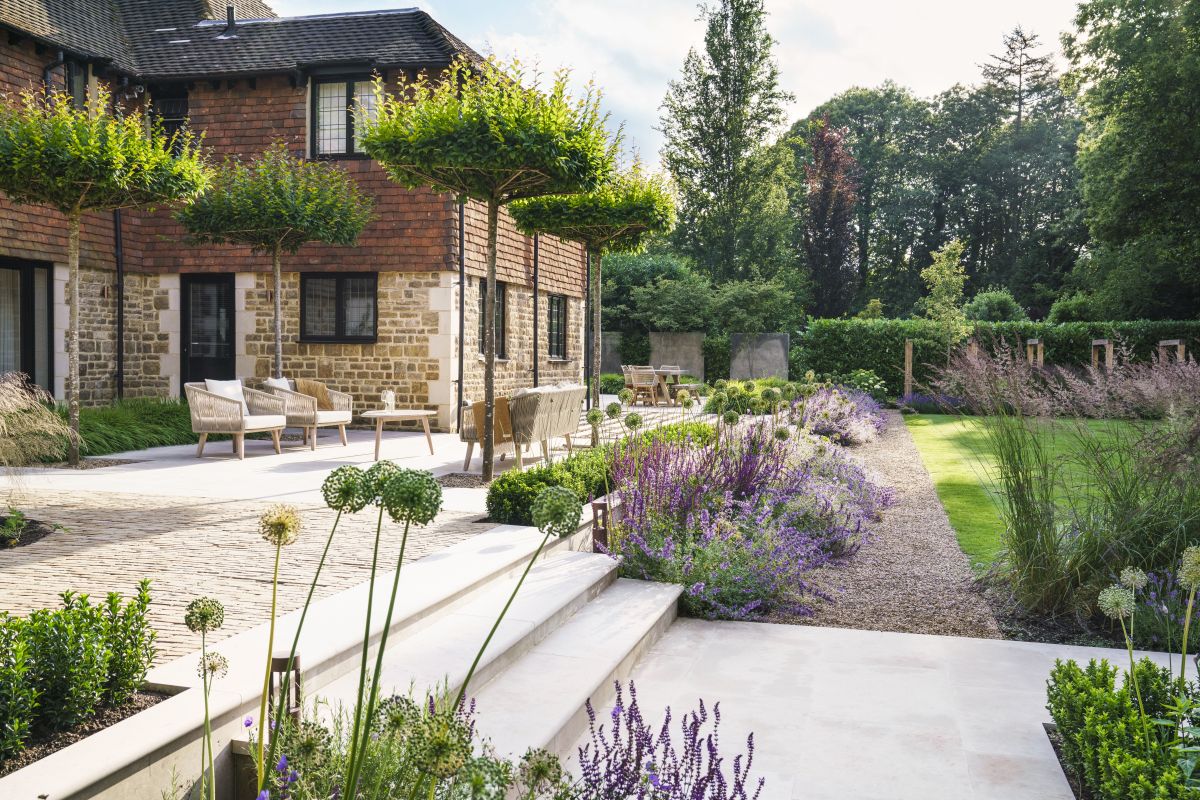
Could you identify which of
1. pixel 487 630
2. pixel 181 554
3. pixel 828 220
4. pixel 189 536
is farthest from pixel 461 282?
pixel 828 220

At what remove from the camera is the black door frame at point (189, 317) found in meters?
12.8

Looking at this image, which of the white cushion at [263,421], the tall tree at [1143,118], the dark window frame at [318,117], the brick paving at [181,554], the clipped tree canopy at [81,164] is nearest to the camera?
the brick paving at [181,554]

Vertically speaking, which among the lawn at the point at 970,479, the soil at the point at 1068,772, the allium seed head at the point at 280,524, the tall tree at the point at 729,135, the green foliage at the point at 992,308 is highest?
the tall tree at the point at 729,135

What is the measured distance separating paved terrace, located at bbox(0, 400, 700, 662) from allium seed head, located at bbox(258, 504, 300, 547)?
171 centimetres

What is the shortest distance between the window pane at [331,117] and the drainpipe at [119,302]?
299 centimetres

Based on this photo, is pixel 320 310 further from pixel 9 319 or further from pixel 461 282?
pixel 9 319

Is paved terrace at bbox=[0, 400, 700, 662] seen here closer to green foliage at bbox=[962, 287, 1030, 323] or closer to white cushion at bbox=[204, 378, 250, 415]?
white cushion at bbox=[204, 378, 250, 415]

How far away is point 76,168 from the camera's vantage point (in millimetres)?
7781

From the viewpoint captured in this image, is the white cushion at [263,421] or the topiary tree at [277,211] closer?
the white cushion at [263,421]

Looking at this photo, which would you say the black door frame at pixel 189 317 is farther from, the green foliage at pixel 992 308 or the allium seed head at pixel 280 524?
the green foliage at pixel 992 308

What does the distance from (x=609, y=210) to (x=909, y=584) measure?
695 centimetres

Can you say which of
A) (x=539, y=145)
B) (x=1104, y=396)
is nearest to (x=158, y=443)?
(x=539, y=145)

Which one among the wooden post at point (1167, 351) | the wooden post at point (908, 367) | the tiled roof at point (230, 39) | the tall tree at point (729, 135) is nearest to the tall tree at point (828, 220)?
the tall tree at point (729, 135)

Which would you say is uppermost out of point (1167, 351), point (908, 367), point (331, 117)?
point (331, 117)
